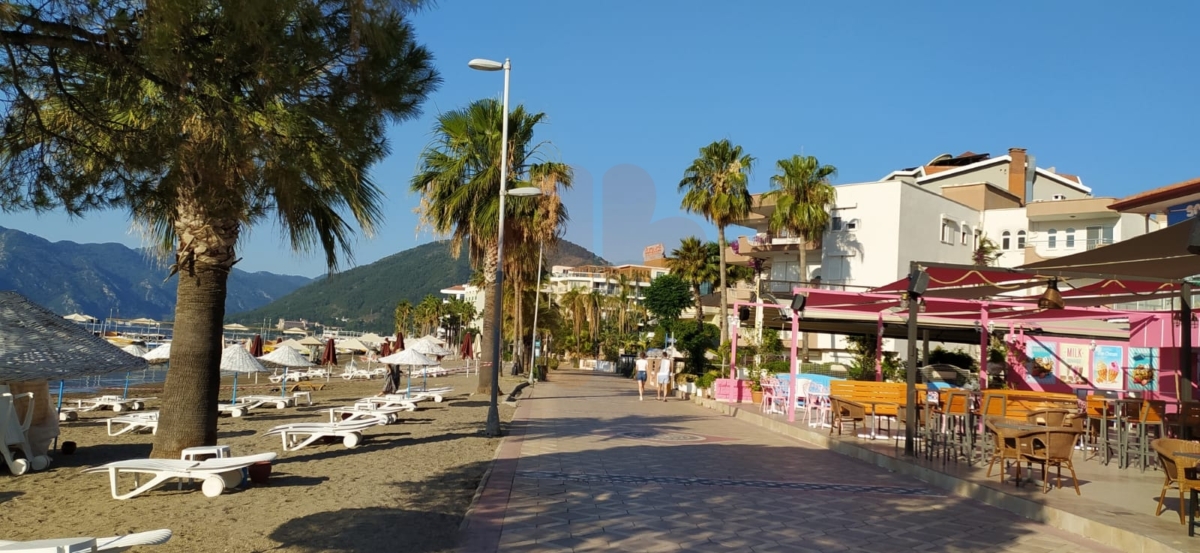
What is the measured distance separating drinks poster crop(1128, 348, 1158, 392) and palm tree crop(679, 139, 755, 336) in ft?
62.9

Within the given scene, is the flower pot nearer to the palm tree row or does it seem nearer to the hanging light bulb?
the hanging light bulb

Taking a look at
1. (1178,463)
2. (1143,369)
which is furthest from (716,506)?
(1143,369)

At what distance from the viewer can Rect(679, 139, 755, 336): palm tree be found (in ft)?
123

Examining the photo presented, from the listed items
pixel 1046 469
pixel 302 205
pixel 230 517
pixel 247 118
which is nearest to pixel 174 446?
pixel 230 517

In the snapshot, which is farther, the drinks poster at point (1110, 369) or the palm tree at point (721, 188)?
the palm tree at point (721, 188)

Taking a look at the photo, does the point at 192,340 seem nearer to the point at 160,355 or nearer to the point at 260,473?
the point at 260,473

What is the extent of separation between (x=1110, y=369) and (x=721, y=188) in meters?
20.6

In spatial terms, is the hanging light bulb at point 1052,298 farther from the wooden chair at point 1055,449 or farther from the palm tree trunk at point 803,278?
the palm tree trunk at point 803,278

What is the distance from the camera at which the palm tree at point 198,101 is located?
17.4 ft

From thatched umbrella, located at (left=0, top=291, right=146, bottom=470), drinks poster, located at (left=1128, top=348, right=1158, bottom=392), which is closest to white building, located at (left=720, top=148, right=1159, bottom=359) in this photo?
drinks poster, located at (left=1128, top=348, right=1158, bottom=392)

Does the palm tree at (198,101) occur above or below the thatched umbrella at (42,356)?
above

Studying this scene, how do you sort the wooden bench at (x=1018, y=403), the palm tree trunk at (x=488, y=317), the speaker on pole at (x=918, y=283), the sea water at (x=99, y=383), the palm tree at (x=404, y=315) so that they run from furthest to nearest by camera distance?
the palm tree at (x=404, y=315), the sea water at (x=99, y=383), the palm tree trunk at (x=488, y=317), the wooden bench at (x=1018, y=403), the speaker on pole at (x=918, y=283)

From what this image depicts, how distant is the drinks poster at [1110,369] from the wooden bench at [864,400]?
22.2 feet

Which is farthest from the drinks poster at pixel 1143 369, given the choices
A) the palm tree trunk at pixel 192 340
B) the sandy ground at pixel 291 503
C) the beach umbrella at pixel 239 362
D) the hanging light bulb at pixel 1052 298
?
the beach umbrella at pixel 239 362
